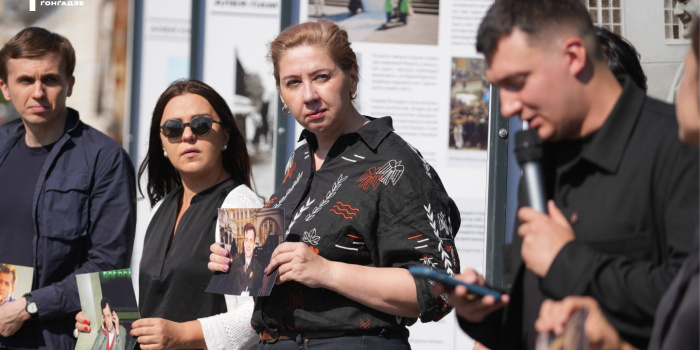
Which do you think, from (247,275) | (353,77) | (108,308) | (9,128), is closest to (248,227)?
(247,275)

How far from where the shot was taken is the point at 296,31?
328 cm

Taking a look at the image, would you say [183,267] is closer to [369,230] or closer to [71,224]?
[71,224]

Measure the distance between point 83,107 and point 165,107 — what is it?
584cm

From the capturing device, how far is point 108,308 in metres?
3.69

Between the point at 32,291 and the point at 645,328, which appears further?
the point at 32,291

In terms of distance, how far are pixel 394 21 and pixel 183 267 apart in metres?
1.98

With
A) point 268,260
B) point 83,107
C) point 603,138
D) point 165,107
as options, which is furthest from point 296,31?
point 83,107

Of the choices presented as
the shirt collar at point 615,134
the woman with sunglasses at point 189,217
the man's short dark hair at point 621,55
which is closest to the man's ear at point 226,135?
the woman with sunglasses at point 189,217

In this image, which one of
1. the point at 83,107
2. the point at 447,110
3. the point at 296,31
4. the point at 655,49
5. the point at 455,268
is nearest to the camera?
the point at 455,268

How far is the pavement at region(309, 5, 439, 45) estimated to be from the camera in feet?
16.4

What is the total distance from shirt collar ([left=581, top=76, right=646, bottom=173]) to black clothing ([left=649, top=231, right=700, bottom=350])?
319 millimetres

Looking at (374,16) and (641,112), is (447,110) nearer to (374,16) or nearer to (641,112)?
(374,16)

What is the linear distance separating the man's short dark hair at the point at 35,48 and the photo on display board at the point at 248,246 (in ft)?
4.94

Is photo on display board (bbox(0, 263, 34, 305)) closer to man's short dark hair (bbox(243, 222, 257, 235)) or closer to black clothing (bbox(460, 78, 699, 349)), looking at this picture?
man's short dark hair (bbox(243, 222, 257, 235))
